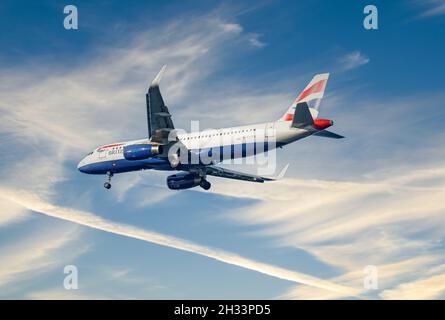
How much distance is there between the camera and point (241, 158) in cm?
6644

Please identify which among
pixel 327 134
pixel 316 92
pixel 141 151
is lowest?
pixel 141 151

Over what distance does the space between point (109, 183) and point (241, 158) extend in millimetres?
17114

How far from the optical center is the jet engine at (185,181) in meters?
74.4

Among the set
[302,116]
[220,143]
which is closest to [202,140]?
[220,143]

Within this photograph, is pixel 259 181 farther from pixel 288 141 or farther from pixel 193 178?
pixel 288 141

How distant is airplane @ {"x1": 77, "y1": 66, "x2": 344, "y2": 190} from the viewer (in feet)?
202

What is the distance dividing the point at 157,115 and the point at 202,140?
9273mm

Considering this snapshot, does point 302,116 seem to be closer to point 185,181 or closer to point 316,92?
point 316,92

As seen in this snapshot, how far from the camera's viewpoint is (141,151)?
6594cm

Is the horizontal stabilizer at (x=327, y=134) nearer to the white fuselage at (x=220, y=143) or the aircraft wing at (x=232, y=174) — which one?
the white fuselage at (x=220, y=143)

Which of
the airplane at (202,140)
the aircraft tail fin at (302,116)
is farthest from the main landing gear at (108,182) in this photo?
the aircraft tail fin at (302,116)

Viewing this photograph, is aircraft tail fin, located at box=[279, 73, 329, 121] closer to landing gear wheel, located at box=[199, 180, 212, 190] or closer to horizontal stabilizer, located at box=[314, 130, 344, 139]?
horizontal stabilizer, located at box=[314, 130, 344, 139]

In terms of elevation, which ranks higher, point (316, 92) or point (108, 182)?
point (316, 92)
